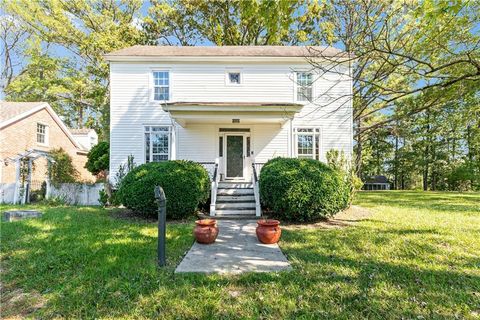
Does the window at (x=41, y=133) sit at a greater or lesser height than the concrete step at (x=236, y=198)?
greater

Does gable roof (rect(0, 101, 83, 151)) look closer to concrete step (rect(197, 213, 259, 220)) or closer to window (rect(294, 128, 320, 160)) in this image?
concrete step (rect(197, 213, 259, 220))

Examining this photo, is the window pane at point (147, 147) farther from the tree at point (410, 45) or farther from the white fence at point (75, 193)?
the tree at point (410, 45)

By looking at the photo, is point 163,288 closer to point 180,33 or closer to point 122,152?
point 122,152

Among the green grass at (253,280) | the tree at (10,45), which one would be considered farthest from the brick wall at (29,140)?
the green grass at (253,280)

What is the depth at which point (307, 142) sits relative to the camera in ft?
39.5

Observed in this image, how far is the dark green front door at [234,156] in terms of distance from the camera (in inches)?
462

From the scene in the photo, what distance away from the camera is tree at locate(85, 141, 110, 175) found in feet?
44.8

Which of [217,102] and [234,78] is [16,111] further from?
[234,78]

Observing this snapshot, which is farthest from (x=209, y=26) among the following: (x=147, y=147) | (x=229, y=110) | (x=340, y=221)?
(x=340, y=221)

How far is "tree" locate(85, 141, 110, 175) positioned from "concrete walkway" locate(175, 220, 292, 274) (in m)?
10.4

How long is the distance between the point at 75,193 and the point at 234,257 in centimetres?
1037

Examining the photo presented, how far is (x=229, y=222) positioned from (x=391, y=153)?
27863mm

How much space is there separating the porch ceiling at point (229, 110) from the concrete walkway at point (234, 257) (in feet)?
16.9

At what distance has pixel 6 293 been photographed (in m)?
3.24
